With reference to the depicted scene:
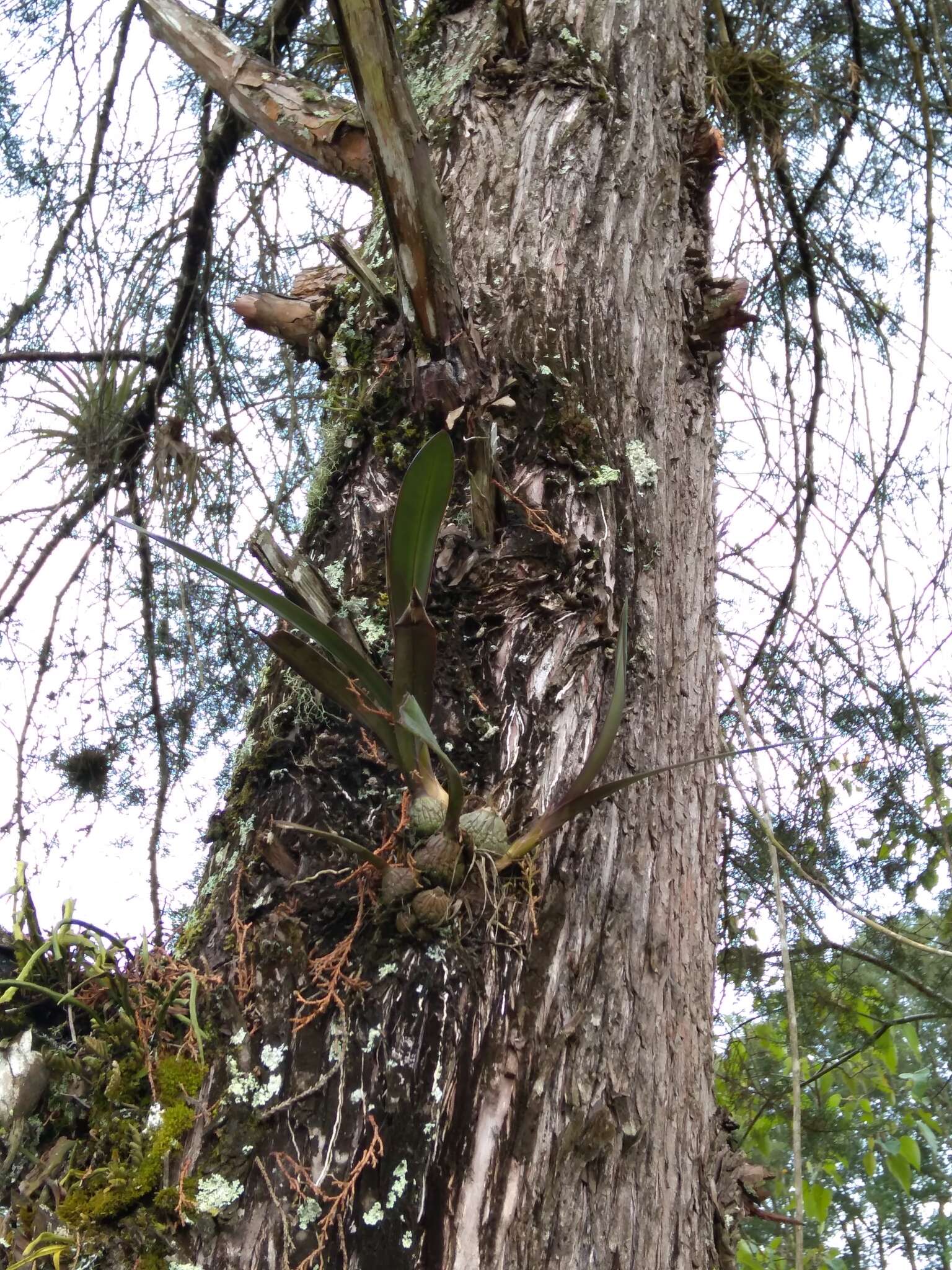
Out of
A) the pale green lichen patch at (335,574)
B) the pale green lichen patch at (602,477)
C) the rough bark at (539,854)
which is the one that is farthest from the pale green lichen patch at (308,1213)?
the pale green lichen patch at (602,477)

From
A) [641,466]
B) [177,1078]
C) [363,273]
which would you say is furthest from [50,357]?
[177,1078]

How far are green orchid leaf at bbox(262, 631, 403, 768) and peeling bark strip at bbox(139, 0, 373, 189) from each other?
0.99 metres

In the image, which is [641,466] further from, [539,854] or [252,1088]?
[252,1088]

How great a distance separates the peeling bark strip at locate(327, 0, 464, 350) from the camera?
2.76 feet

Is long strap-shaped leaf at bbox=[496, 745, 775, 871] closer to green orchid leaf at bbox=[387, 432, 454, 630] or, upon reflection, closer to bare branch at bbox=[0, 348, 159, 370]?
Answer: green orchid leaf at bbox=[387, 432, 454, 630]

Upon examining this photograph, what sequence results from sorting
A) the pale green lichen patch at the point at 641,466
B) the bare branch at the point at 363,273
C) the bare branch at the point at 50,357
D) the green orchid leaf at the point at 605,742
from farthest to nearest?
the bare branch at the point at 50,357 → the pale green lichen patch at the point at 641,466 → the bare branch at the point at 363,273 → the green orchid leaf at the point at 605,742

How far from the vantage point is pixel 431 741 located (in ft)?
2.24

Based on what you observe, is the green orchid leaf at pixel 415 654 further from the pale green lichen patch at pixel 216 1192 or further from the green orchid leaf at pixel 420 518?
the pale green lichen patch at pixel 216 1192

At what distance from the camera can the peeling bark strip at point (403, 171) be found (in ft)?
2.76

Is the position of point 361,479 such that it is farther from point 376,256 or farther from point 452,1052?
point 452,1052

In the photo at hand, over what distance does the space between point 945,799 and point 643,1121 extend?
1533 millimetres

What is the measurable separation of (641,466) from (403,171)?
389mm

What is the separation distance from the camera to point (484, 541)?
0.96 metres

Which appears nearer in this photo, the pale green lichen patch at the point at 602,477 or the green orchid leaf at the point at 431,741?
the green orchid leaf at the point at 431,741
